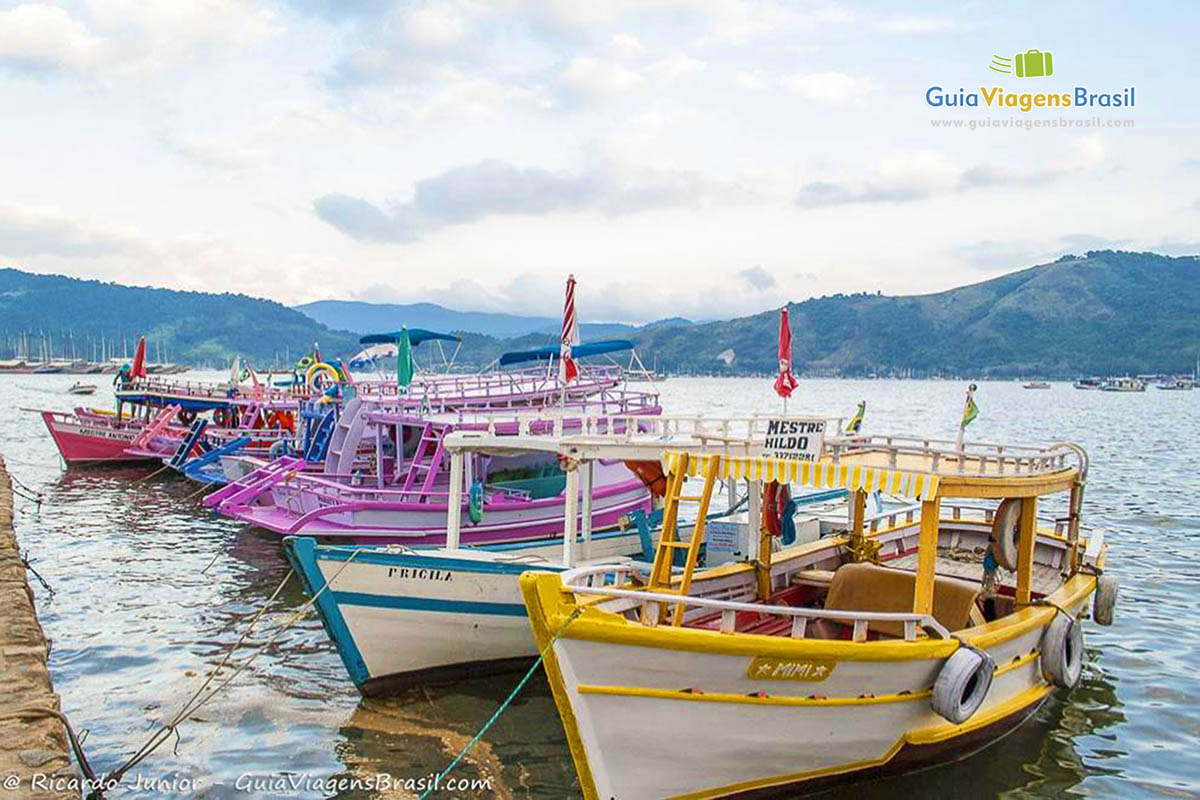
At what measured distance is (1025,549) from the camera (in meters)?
10.7

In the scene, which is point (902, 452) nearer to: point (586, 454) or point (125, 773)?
point (586, 454)

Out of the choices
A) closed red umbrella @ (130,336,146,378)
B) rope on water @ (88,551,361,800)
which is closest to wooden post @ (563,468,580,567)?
rope on water @ (88,551,361,800)

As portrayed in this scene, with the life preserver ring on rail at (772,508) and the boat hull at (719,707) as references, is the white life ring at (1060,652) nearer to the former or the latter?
the boat hull at (719,707)

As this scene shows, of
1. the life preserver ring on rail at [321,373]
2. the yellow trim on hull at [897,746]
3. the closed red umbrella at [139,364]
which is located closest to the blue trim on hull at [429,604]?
the yellow trim on hull at [897,746]

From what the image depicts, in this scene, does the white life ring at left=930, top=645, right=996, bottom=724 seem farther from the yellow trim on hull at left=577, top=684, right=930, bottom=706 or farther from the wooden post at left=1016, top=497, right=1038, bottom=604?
the wooden post at left=1016, top=497, right=1038, bottom=604

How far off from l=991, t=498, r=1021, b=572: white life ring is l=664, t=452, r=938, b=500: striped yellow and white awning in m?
2.08

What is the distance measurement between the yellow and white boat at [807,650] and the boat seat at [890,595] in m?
0.02

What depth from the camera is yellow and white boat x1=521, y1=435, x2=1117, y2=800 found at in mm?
7520

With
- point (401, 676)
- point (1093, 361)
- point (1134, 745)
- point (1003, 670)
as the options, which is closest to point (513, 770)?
point (401, 676)

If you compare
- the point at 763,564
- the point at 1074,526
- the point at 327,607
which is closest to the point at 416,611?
the point at 327,607

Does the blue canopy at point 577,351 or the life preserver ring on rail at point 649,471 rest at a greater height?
the blue canopy at point 577,351

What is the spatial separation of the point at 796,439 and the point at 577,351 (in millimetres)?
11448

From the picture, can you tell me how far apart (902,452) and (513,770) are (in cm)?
558

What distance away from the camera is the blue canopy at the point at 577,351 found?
20938 mm
